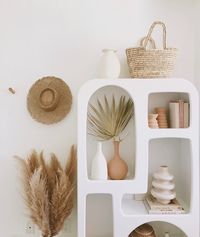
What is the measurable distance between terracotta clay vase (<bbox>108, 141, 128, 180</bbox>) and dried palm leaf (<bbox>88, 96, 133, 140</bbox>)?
16 centimetres

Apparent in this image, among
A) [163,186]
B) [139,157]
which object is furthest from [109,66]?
[163,186]

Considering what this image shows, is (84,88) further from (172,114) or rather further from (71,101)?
(172,114)

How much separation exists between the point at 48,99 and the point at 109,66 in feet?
1.66

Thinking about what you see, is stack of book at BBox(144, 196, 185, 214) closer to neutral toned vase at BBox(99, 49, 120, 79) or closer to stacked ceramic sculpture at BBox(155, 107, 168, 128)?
stacked ceramic sculpture at BBox(155, 107, 168, 128)

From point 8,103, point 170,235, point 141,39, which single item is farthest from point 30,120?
point 170,235

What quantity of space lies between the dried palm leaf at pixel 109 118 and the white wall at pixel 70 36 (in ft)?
0.69

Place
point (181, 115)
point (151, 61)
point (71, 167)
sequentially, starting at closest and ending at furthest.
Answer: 1. point (151, 61)
2. point (181, 115)
3. point (71, 167)

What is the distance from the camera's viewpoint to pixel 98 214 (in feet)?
7.08

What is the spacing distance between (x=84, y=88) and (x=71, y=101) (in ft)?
0.96

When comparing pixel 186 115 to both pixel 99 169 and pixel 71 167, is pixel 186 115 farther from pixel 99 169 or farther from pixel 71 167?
pixel 71 167

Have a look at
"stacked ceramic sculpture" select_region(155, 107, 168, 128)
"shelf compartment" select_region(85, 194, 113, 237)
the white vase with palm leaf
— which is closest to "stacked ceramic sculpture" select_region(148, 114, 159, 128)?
"stacked ceramic sculpture" select_region(155, 107, 168, 128)

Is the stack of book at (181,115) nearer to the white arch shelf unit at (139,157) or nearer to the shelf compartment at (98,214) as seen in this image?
the white arch shelf unit at (139,157)

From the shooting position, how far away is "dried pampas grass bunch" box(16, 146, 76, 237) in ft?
6.34

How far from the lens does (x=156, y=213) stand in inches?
74.8
